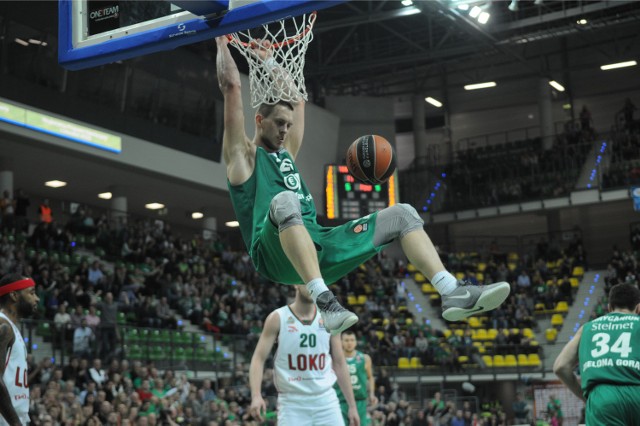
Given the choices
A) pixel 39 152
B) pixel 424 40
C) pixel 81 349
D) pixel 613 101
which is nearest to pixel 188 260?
pixel 39 152

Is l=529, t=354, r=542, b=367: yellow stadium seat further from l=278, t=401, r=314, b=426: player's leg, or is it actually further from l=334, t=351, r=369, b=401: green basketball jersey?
l=278, t=401, r=314, b=426: player's leg

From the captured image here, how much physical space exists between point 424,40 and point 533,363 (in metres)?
15.0

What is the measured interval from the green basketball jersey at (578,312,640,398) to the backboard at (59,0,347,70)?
129 inches

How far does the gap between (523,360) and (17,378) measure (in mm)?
23502

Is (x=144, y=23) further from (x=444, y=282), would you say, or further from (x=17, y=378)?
(x=444, y=282)

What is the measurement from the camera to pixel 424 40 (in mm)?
37906

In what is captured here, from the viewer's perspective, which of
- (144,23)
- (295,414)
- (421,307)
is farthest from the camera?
(421,307)

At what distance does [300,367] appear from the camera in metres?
9.17

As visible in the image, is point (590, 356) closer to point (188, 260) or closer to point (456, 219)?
point (188, 260)

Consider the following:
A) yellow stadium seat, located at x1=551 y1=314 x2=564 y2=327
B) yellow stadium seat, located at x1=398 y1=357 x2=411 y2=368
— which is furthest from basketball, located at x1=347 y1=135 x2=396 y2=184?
yellow stadium seat, located at x1=551 y1=314 x2=564 y2=327

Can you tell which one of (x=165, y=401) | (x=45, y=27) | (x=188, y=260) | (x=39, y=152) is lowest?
(x=165, y=401)

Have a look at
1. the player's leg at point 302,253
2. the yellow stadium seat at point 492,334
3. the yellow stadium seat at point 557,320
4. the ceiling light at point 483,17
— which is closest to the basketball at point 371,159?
the player's leg at point 302,253

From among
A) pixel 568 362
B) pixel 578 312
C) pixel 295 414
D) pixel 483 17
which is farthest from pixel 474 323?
pixel 568 362

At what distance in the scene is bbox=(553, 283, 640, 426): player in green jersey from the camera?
683 cm
